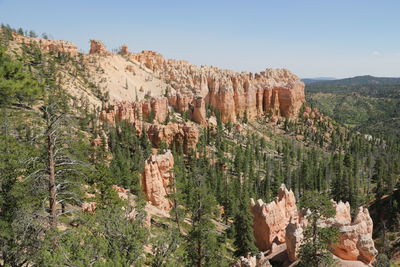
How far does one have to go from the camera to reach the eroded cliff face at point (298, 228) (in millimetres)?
27859

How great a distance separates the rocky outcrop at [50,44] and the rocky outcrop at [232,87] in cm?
2578

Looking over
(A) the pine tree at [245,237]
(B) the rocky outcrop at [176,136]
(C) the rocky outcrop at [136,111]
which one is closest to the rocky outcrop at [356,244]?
(A) the pine tree at [245,237]

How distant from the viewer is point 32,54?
10081 centimetres

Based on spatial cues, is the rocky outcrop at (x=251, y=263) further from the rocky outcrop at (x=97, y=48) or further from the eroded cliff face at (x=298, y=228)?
the rocky outcrop at (x=97, y=48)

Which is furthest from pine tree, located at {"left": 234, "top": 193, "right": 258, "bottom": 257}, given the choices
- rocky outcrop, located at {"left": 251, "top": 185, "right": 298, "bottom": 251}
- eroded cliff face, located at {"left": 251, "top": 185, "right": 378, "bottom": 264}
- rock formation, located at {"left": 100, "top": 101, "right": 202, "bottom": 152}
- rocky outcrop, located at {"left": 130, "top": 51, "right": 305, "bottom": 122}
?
rocky outcrop, located at {"left": 130, "top": 51, "right": 305, "bottom": 122}

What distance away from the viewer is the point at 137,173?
51.8 m

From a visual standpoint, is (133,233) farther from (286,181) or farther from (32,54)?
(32,54)

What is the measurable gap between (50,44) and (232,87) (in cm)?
7112

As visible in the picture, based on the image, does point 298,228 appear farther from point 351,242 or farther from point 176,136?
point 176,136

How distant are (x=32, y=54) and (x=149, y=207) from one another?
79904 millimetres

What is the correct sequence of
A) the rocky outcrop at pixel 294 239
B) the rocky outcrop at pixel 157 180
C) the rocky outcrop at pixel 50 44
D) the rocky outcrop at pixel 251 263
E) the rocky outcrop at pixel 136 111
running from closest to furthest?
the rocky outcrop at pixel 251 263 < the rocky outcrop at pixel 294 239 < the rocky outcrop at pixel 157 180 < the rocky outcrop at pixel 136 111 < the rocky outcrop at pixel 50 44

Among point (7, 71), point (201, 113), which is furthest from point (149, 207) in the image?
point (201, 113)

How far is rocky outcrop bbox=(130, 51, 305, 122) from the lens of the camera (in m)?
124

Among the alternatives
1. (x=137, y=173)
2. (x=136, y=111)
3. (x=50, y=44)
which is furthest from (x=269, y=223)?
(x=50, y=44)
